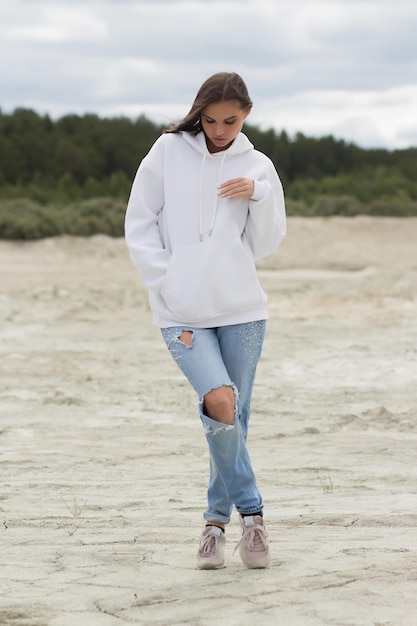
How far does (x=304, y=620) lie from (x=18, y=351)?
30.0 feet

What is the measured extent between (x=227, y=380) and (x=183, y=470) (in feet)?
9.81

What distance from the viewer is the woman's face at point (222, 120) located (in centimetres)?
413

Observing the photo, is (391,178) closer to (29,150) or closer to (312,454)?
(29,150)

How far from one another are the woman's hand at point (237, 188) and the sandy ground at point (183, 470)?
139 centimetres

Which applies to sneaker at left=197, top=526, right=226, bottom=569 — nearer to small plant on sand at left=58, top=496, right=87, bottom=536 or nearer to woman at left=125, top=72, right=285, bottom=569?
woman at left=125, top=72, right=285, bottom=569

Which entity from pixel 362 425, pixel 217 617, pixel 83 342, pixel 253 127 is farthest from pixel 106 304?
→ pixel 253 127

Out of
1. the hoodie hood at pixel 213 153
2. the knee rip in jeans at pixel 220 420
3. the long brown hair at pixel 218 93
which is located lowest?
the knee rip in jeans at pixel 220 420

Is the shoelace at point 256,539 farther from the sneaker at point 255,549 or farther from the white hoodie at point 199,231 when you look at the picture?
the white hoodie at point 199,231

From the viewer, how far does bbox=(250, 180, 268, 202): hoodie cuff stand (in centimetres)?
414

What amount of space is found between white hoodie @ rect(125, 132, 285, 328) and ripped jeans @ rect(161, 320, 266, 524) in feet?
0.19

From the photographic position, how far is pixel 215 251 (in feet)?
13.5

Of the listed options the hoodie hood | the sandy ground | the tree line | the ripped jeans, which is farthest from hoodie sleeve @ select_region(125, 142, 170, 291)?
the tree line

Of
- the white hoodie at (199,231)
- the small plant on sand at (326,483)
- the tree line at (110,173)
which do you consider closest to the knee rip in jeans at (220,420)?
the white hoodie at (199,231)

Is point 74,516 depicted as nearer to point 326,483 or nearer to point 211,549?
point 211,549
